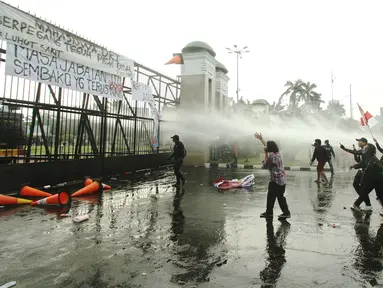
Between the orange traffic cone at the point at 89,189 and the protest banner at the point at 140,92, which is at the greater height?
the protest banner at the point at 140,92

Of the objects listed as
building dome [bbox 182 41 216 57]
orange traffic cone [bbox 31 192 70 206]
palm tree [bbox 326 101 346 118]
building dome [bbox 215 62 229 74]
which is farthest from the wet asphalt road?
palm tree [bbox 326 101 346 118]

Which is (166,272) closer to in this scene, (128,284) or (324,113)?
(128,284)

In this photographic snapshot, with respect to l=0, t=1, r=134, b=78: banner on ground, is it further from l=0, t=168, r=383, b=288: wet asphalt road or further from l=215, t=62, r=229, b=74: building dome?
l=215, t=62, r=229, b=74: building dome

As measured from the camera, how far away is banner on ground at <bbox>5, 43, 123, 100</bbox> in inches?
297

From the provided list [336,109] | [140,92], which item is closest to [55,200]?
[140,92]

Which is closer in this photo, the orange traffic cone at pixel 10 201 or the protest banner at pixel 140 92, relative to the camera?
the orange traffic cone at pixel 10 201

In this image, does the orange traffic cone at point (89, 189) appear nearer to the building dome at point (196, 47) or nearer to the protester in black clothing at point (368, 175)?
the protester in black clothing at point (368, 175)

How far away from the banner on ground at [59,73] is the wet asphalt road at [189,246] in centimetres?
401

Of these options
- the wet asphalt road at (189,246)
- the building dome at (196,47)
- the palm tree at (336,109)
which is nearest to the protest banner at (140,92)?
the building dome at (196,47)

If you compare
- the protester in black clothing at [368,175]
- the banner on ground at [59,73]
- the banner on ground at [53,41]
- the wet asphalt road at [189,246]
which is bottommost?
the wet asphalt road at [189,246]

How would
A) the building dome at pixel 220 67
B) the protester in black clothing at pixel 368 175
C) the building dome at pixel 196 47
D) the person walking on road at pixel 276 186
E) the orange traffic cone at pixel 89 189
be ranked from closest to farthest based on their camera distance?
the person walking on road at pixel 276 186 → the protester in black clothing at pixel 368 175 → the orange traffic cone at pixel 89 189 → the building dome at pixel 196 47 → the building dome at pixel 220 67

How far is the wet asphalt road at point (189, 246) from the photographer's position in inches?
124

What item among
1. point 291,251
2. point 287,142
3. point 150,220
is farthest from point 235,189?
point 287,142

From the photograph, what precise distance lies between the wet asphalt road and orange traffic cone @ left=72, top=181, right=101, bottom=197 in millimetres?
891
